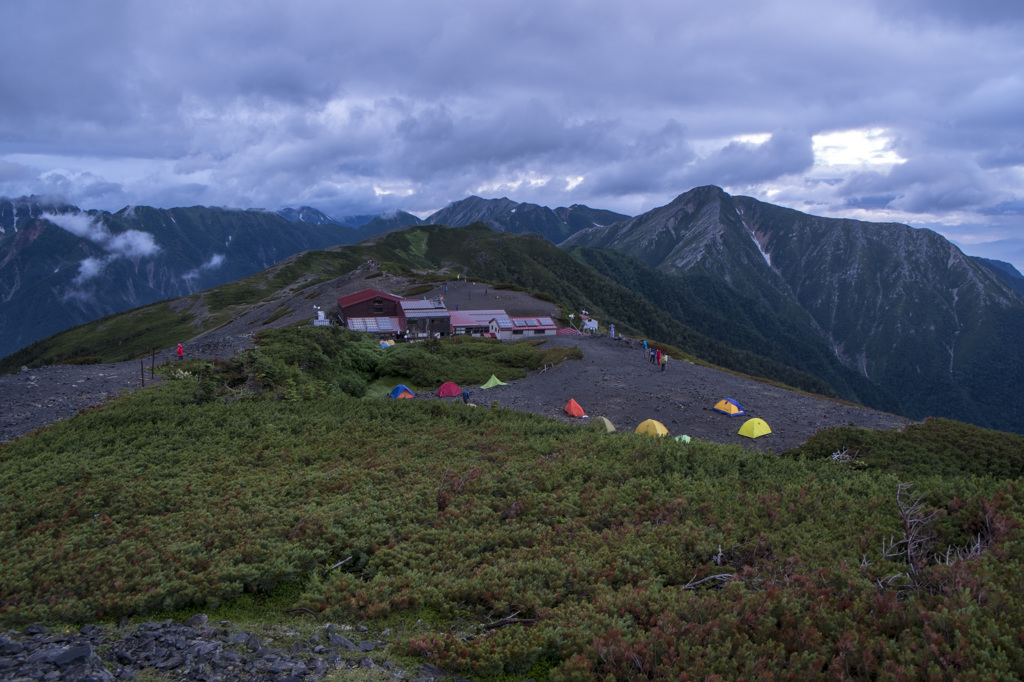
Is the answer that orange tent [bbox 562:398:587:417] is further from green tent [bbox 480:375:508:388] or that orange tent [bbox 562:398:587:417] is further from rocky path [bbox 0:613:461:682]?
rocky path [bbox 0:613:461:682]

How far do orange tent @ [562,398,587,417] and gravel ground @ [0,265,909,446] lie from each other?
436mm

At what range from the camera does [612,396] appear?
32.0 m

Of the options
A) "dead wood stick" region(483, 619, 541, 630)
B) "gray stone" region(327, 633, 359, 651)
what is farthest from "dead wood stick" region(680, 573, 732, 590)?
"gray stone" region(327, 633, 359, 651)

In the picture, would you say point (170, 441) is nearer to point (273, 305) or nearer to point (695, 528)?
point (695, 528)

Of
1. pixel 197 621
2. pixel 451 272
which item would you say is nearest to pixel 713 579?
pixel 197 621

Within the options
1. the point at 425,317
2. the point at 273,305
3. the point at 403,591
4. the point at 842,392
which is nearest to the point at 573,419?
the point at 403,591

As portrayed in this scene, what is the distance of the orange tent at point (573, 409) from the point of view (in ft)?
95.0

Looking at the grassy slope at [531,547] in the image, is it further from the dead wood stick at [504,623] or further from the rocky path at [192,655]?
the rocky path at [192,655]

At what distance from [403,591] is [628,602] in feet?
11.4

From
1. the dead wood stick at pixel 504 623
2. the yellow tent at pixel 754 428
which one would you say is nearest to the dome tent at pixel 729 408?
the yellow tent at pixel 754 428

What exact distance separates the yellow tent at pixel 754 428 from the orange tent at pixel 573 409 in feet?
26.1

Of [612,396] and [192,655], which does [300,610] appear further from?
[612,396]

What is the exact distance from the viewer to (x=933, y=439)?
2089cm

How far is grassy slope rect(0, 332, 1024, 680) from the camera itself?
21.3ft
